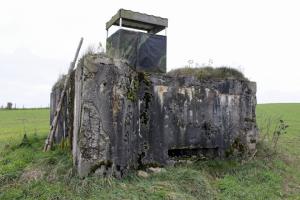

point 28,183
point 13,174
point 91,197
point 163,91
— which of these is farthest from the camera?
point 163,91

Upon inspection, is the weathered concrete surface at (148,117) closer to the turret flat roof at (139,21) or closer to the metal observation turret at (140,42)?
the metal observation turret at (140,42)

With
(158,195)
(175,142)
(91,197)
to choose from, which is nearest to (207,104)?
(175,142)

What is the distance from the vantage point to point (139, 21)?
8.16 meters

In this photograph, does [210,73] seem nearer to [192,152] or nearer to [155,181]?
[192,152]

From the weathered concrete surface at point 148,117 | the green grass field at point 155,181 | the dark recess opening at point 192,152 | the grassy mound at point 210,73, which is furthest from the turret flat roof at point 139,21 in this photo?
the green grass field at point 155,181

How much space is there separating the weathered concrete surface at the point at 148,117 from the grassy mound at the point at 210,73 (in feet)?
0.74

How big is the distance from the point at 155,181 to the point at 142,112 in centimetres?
152

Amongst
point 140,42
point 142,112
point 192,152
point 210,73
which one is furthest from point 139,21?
point 192,152

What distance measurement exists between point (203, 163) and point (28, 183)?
3.88 meters

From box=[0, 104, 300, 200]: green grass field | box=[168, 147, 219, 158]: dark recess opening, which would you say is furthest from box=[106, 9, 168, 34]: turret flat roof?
box=[0, 104, 300, 200]: green grass field

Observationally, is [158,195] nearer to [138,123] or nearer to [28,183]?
[138,123]

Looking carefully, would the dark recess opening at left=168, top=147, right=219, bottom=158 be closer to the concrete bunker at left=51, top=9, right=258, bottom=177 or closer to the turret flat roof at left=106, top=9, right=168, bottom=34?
the concrete bunker at left=51, top=9, right=258, bottom=177

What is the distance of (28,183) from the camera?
5.94m

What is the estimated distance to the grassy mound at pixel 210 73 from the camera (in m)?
8.27
